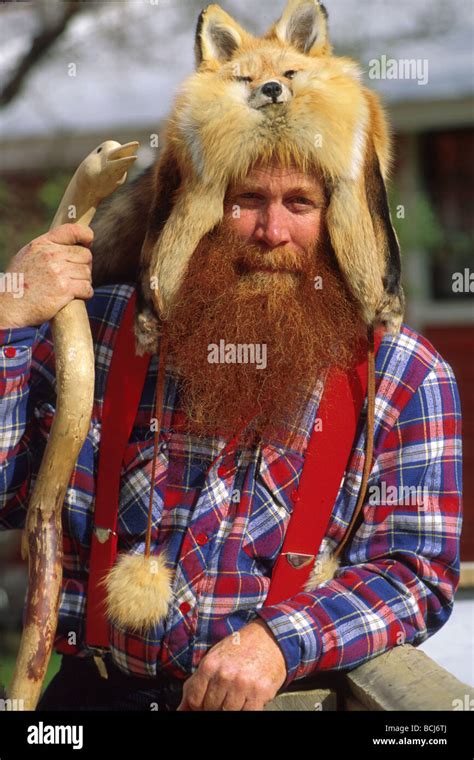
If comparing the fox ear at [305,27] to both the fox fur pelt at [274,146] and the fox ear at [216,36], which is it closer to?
the fox fur pelt at [274,146]

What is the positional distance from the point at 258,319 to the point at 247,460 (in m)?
0.38

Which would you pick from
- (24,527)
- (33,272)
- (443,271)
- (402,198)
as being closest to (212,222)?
(33,272)

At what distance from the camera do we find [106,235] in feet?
10.1

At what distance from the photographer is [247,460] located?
2.82 m

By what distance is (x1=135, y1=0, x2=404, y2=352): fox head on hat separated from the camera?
272 cm

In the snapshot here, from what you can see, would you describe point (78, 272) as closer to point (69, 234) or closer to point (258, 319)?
Result: point (69, 234)

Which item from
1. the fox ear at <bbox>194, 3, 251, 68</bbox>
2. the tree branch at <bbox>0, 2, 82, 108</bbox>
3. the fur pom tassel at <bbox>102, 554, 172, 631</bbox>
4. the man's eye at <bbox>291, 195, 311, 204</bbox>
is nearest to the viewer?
the fur pom tassel at <bbox>102, 554, 172, 631</bbox>

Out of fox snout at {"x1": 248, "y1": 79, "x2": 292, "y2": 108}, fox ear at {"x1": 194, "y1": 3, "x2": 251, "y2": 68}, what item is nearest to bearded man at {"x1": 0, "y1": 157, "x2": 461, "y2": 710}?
fox snout at {"x1": 248, "y1": 79, "x2": 292, "y2": 108}

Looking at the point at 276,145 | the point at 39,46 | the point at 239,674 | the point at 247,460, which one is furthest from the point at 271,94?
the point at 39,46

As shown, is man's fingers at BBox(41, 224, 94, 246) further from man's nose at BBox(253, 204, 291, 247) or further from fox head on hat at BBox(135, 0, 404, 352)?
man's nose at BBox(253, 204, 291, 247)

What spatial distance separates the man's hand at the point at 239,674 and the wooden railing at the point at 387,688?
0.17 m

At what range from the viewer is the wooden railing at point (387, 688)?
98.0 inches

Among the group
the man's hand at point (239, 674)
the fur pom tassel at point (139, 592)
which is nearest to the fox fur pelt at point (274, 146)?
the fur pom tassel at point (139, 592)

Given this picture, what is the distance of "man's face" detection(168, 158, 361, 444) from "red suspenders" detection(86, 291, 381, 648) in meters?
0.09
